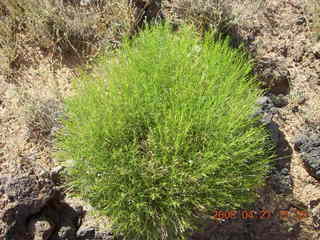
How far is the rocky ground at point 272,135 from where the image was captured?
6.73 ft

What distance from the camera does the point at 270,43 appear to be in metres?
3.07

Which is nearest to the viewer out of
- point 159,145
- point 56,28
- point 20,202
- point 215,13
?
point 159,145

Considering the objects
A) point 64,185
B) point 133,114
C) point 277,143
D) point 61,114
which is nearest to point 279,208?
point 277,143

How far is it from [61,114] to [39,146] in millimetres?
313

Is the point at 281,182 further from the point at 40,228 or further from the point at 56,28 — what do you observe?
the point at 56,28

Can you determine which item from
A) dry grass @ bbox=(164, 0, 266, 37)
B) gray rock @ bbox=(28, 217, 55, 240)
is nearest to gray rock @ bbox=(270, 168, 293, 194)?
dry grass @ bbox=(164, 0, 266, 37)

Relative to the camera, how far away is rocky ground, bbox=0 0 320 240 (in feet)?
6.73
